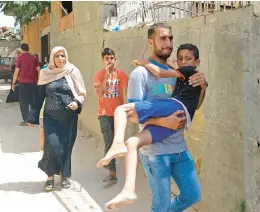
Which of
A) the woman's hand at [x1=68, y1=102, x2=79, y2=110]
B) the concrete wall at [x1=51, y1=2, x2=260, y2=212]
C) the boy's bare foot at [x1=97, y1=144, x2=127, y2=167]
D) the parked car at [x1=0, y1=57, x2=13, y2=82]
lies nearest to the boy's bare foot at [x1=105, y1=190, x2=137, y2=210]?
the boy's bare foot at [x1=97, y1=144, x2=127, y2=167]

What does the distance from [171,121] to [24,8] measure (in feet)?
54.5

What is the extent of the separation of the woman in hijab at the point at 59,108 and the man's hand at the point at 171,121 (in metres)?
2.38

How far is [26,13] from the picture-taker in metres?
18.9

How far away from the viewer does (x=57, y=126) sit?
17.3ft

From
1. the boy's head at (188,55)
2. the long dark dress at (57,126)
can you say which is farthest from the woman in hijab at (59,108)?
the boy's head at (188,55)

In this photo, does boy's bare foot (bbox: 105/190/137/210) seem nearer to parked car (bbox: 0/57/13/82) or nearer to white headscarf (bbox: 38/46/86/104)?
white headscarf (bbox: 38/46/86/104)

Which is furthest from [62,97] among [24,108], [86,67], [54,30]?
[54,30]

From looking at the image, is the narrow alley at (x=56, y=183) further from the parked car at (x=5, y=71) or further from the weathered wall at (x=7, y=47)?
the weathered wall at (x=7, y=47)

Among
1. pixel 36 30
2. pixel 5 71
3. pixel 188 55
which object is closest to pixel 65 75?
pixel 188 55

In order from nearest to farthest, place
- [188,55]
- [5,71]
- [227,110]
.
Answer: [188,55]
[227,110]
[5,71]

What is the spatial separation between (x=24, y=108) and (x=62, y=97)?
4.96 m

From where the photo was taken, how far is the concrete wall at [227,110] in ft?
10.3

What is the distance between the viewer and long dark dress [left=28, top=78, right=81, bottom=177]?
17.0ft

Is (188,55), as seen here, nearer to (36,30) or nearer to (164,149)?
(164,149)
